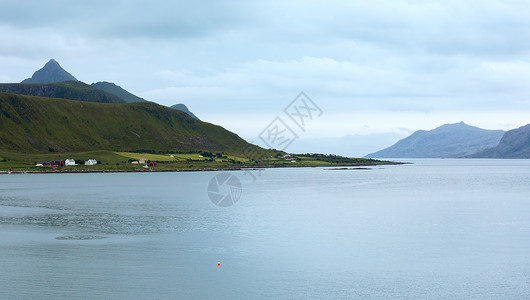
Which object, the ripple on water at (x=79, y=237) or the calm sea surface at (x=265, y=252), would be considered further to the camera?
the ripple on water at (x=79, y=237)

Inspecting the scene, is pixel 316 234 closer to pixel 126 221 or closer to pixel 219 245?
pixel 219 245

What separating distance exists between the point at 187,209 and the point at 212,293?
51.8 meters

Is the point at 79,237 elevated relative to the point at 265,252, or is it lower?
elevated

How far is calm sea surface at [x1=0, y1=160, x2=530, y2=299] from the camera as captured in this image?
Answer: 3503 centimetres

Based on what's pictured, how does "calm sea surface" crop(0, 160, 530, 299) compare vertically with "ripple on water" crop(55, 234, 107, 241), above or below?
below

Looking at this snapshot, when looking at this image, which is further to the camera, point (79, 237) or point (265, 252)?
point (79, 237)

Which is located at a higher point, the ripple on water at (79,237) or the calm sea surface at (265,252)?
the ripple on water at (79,237)

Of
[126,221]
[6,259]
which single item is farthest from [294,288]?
[126,221]

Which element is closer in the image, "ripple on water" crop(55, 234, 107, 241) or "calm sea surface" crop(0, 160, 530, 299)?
"calm sea surface" crop(0, 160, 530, 299)

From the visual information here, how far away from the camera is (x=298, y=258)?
44781mm

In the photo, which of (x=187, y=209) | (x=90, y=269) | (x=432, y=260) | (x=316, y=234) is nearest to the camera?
(x=90, y=269)

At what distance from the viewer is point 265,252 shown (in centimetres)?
4712

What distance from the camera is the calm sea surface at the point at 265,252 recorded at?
115ft

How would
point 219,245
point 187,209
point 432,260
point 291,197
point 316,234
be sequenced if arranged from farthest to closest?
1. point 291,197
2. point 187,209
3. point 316,234
4. point 219,245
5. point 432,260
